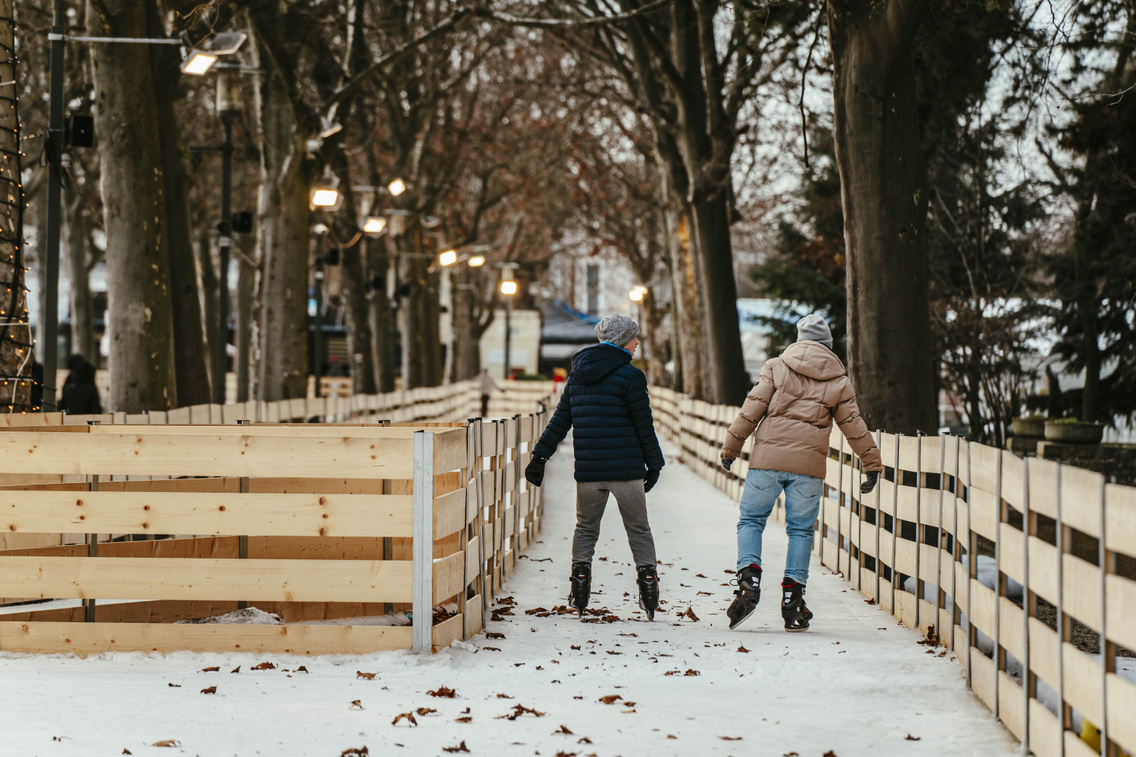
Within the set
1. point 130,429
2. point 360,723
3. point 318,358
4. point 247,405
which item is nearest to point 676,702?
point 360,723

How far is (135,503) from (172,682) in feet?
3.49

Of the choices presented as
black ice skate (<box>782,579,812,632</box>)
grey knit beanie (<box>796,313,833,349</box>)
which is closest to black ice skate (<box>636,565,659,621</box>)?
black ice skate (<box>782,579,812,632</box>)

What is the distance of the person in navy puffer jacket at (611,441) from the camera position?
7.66 metres

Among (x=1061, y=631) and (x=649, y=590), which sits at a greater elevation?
(x=1061, y=631)

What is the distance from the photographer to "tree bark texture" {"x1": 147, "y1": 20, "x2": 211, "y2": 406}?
15320mm

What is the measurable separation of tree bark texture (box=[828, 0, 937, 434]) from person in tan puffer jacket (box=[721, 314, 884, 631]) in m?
2.75

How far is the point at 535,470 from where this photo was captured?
25.7ft

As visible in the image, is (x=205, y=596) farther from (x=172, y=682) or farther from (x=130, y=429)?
(x=130, y=429)

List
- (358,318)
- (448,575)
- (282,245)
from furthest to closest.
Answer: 1. (358,318)
2. (282,245)
3. (448,575)

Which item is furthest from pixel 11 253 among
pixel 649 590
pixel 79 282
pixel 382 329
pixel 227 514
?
pixel 382 329

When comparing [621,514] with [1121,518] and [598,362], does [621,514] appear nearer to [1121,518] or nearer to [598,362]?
[598,362]

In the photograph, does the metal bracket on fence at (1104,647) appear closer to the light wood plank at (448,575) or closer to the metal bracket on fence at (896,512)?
the light wood plank at (448,575)

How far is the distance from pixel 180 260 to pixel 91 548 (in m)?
9.28

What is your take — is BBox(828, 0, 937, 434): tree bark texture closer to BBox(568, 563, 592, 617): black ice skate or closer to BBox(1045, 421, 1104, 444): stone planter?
BBox(568, 563, 592, 617): black ice skate
